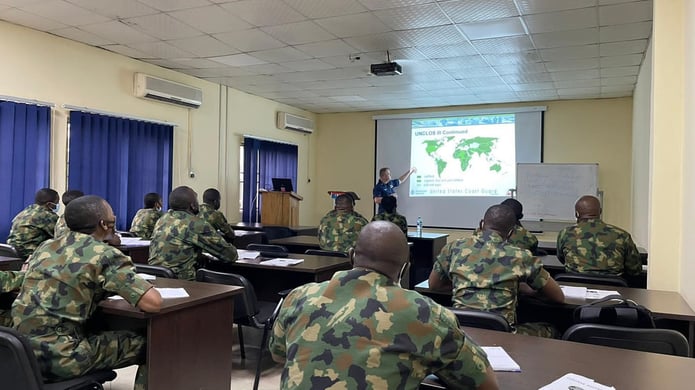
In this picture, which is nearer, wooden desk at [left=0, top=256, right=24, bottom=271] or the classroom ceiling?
wooden desk at [left=0, top=256, right=24, bottom=271]

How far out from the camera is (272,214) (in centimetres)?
800

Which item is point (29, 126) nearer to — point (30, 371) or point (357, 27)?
point (357, 27)

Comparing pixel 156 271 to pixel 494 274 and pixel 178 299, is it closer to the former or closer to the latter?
pixel 178 299

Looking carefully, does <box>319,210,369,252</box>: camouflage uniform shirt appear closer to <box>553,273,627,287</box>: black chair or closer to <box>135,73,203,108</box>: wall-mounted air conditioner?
<box>553,273,627,287</box>: black chair

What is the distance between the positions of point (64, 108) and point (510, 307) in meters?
5.28

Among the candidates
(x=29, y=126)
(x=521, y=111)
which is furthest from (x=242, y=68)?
(x=521, y=111)

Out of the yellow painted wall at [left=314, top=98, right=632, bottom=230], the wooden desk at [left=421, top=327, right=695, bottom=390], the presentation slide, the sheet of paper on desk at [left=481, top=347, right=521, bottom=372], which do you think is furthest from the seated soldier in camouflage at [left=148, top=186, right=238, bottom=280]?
the yellow painted wall at [left=314, top=98, right=632, bottom=230]

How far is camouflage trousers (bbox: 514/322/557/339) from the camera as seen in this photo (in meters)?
2.64

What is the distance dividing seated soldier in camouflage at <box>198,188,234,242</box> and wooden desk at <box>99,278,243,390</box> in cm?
182

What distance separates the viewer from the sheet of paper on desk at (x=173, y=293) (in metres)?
2.50

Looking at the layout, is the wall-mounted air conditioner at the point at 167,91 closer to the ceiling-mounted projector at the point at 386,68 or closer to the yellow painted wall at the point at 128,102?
the yellow painted wall at the point at 128,102

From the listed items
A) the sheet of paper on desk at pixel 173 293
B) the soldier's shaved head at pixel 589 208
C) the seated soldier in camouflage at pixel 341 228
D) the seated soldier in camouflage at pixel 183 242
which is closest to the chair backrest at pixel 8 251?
the seated soldier in camouflage at pixel 183 242

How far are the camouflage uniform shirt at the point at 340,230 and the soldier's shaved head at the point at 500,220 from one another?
8.00 ft

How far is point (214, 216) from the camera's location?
16.5 feet
